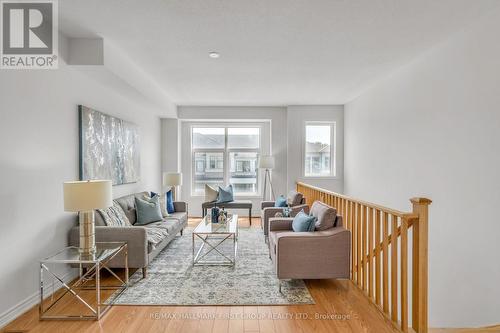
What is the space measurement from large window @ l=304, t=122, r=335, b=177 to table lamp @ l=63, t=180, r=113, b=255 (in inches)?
193

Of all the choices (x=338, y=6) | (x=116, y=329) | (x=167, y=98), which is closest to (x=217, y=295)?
(x=116, y=329)

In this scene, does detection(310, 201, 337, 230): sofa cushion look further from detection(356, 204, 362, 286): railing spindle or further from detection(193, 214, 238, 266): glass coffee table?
detection(193, 214, 238, 266): glass coffee table

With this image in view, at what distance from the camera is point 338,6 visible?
253cm

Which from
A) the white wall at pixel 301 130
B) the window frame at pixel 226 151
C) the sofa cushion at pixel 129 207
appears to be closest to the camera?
the sofa cushion at pixel 129 207

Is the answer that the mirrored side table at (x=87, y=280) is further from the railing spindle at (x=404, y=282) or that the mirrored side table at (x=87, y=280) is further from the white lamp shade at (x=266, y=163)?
the white lamp shade at (x=266, y=163)

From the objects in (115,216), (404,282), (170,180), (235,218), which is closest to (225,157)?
(170,180)

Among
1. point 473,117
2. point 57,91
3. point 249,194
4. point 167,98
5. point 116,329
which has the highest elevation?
point 167,98

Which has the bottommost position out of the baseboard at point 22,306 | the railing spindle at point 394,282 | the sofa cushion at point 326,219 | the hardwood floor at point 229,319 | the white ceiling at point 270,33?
the hardwood floor at point 229,319

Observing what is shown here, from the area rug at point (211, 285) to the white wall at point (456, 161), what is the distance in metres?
1.56

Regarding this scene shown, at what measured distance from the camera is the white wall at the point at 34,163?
2.44 metres

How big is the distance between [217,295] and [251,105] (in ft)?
15.4

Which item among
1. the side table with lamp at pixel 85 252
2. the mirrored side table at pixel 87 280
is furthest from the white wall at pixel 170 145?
the side table with lamp at pixel 85 252

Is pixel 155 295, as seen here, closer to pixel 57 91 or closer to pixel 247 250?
pixel 247 250

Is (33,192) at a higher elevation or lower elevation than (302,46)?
lower
